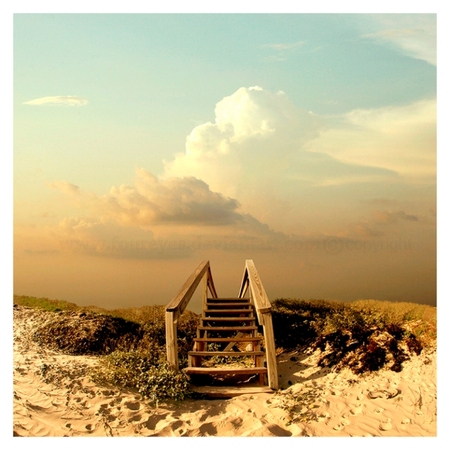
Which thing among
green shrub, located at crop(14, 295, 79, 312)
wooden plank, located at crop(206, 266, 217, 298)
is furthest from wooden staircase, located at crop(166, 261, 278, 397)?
green shrub, located at crop(14, 295, 79, 312)

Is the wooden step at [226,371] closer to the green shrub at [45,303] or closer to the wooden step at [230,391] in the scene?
the wooden step at [230,391]

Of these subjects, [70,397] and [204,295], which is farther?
[204,295]

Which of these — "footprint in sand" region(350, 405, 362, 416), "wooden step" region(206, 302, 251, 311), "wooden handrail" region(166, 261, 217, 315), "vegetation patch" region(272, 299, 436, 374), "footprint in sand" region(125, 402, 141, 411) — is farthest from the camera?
"wooden step" region(206, 302, 251, 311)

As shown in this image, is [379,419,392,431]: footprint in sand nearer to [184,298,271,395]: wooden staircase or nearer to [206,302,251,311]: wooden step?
[184,298,271,395]: wooden staircase

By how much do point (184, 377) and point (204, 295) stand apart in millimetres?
3881

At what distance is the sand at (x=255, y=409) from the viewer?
223 inches

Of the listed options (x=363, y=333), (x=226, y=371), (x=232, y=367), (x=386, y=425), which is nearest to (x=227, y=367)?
(x=232, y=367)

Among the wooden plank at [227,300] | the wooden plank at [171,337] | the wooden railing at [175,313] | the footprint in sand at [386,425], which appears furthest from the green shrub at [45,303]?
the footprint in sand at [386,425]

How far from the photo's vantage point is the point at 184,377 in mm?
6766

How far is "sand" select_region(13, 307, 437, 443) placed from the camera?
5.65 meters
